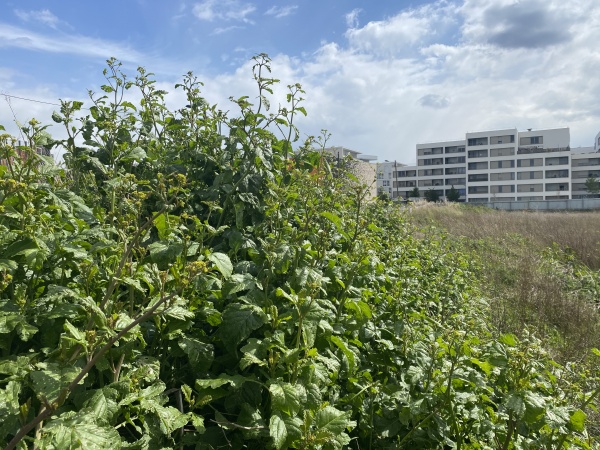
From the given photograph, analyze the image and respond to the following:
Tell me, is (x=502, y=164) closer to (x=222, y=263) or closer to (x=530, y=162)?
(x=530, y=162)

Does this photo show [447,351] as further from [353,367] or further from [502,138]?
[502,138]

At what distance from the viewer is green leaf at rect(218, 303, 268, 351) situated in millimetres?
2035

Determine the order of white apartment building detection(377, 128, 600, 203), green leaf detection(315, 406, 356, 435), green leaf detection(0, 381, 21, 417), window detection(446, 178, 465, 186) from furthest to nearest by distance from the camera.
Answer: window detection(446, 178, 465, 186) < white apartment building detection(377, 128, 600, 203) < green leaf detection(315, 406, 356, 435) < green leaf detection(0, 381, 21, 417)

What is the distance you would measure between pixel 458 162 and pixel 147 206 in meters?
90.1

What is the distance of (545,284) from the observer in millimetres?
7863

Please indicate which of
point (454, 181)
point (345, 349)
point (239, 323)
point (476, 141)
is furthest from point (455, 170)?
point (239, 323)

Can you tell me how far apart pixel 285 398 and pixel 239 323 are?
39 cm

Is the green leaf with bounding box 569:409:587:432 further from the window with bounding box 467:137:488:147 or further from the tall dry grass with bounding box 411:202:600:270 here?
the window with bounding box 467:137:488:147

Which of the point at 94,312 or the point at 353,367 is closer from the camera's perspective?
the point at 94,312

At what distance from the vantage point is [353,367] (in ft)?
8.00

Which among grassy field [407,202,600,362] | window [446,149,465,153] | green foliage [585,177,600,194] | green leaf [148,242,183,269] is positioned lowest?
grassy field [407,202,600,362]

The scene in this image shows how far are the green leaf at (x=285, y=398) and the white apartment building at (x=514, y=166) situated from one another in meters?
73.0

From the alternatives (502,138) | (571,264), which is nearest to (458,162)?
(502,138)

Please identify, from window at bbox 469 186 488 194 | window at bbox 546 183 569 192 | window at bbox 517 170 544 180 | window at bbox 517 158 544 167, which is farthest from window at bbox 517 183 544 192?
window at bbox 469 186 488 194
